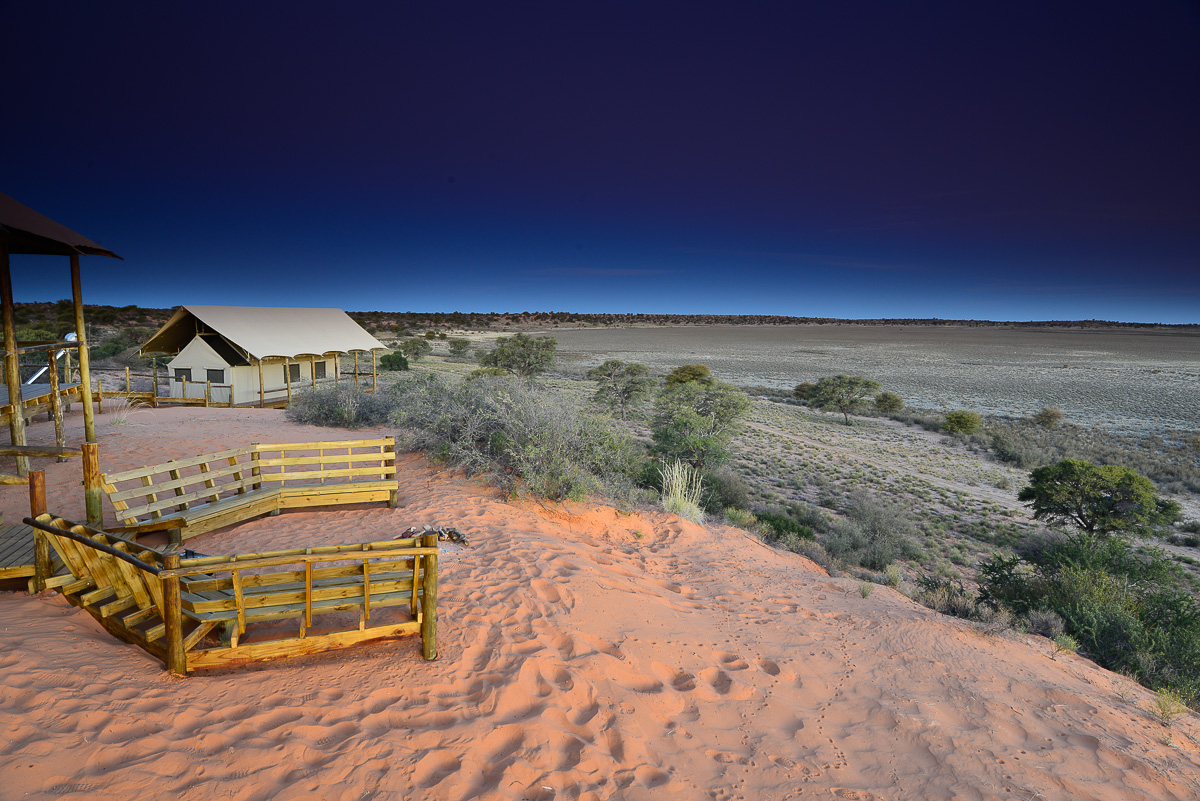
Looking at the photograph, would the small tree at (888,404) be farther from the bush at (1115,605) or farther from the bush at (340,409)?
the bush at (340,409)

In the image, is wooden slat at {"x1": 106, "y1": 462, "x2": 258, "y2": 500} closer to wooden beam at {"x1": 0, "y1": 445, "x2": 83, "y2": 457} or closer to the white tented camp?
wooden beam at {"x1": 0, "y1": 445, "x2": 83, "y2": 457}

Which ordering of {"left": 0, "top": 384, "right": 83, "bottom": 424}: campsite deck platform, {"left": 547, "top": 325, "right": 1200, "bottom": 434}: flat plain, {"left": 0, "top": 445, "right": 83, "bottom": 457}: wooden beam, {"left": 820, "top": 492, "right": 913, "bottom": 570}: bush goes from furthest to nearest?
{"left": 547, "top": 325, "right": 1200, "bottom": 434}: flat plain, {"left": 820, "top": 492, "right": 913, "bottom": 570}: bush, {"left": 0, "top": 384, "right": 83, "bottom": 424}: campsite deck platform, {"left": 0, "top": 445, "right": 83, "bottom": 457}: wooden beam

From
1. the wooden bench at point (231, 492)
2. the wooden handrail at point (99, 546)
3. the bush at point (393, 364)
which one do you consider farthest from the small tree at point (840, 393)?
the wooden handrail at point (99, 546)

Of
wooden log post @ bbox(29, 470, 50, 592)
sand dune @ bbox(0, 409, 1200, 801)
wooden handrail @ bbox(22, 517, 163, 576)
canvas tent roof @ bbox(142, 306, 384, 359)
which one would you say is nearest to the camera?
sand dune @ bbox(0, 409, 1200, 801)

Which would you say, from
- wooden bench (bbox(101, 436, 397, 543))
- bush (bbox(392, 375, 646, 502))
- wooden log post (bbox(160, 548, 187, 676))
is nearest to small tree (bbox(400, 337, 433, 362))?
bush (bbox(392, 375, 646, 502))

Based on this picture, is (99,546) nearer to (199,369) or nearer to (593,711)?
(593,711)

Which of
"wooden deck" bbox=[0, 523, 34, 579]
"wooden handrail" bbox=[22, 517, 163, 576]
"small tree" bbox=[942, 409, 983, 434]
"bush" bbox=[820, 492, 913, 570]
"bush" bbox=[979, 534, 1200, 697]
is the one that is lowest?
"bush" bbox=[820, 492, 913, 570]

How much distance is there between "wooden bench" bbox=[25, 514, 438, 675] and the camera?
4027mm

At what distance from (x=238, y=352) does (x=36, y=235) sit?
13.3 meters

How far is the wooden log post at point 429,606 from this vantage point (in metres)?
4.39

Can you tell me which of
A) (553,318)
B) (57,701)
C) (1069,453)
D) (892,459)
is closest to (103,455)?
(57,701)

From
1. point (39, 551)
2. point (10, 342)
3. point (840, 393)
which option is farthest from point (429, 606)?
point (840, 393)

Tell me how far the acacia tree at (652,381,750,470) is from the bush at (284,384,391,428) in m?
7.94

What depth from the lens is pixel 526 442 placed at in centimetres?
1019
